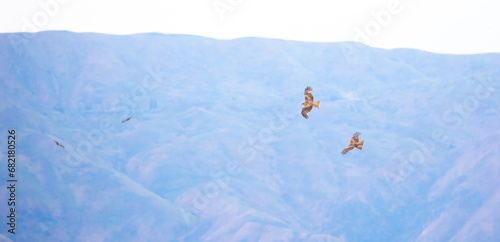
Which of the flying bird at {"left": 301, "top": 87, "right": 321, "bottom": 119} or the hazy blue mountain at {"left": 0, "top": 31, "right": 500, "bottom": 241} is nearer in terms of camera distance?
the flying bird at {"left": 301, "top": 87, "right": 321, "bottom": 119}

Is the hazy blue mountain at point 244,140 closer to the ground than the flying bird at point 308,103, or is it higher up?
higher up

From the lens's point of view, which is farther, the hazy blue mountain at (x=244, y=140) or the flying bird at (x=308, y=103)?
the hazy blue mountain at (x=244, y=140)

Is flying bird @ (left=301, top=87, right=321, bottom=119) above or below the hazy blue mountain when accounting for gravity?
below

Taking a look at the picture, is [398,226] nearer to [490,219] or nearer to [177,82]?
[490,219]

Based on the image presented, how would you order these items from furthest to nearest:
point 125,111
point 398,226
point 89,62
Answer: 1. point 89,62
2. point 125,111
3. point 398,226

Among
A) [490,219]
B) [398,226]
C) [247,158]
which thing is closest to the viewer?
[490,219]

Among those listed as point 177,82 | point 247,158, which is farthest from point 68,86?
point 247,158

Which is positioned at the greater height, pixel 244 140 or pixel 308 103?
pixel 244 140

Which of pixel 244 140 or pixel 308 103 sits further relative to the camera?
pixel 244 140
